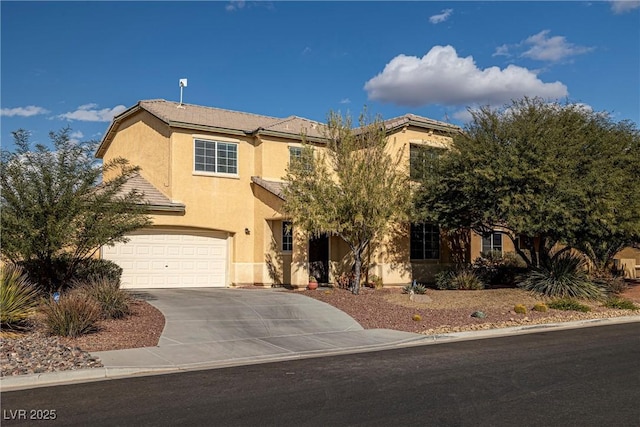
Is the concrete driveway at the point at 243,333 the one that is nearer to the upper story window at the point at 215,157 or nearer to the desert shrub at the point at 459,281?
the upper story window at the point at 215,157

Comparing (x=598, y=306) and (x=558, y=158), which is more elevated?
(x=558, y=158)

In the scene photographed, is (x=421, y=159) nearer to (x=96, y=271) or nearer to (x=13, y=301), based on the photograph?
(x=96, y=271)

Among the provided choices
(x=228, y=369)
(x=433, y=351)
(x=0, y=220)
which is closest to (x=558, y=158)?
(x=433, y=351)

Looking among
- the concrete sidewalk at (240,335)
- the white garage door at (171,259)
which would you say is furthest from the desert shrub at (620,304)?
the white garage door at (171,259)

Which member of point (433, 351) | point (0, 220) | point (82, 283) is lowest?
point (433, 351)

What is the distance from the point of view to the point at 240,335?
13.7 m

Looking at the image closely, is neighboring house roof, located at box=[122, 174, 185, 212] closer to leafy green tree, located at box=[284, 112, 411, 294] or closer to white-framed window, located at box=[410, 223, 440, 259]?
leafy green tree, located at box=[284, 112, 411, 294]

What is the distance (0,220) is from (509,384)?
11.6 meters

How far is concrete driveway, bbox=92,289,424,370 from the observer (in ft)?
36.9

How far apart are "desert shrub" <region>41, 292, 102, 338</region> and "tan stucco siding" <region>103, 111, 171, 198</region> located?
10.3 m

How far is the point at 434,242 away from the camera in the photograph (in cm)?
2569

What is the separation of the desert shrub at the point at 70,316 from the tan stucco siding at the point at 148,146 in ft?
33.7

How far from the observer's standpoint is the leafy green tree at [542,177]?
19.1 metres

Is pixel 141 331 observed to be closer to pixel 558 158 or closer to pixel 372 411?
pixel 372 411
